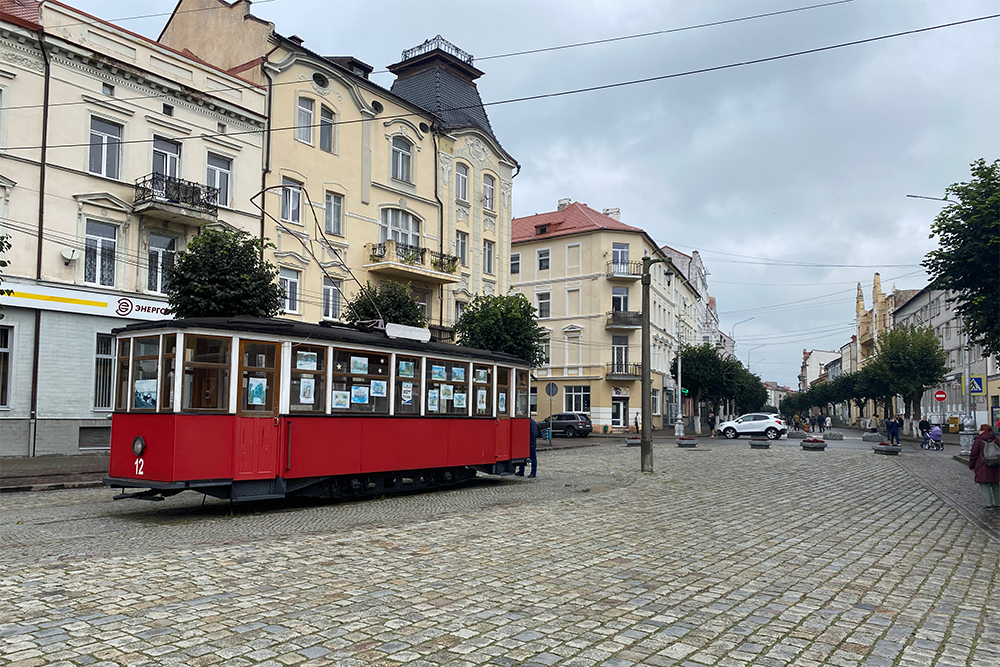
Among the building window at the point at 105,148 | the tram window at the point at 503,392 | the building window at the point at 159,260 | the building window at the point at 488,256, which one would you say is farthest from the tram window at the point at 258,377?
the building window at the point at 488,256

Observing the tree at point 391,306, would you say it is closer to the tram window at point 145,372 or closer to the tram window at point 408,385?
the tram window at point 408,385

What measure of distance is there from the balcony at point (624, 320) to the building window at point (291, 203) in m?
30.1

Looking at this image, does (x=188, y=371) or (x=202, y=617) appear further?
(x=188, y=371)

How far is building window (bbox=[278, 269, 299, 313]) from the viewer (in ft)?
98.9

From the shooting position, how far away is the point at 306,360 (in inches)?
510

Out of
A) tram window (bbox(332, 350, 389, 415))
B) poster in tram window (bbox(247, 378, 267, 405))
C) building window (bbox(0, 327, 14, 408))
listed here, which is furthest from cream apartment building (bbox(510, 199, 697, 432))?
poster in tram window (bbox(247, 378, 267, 405))

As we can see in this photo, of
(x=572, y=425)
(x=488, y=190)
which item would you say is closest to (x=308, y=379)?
(x=488, y=190)

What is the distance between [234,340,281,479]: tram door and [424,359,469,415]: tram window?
3.71 m

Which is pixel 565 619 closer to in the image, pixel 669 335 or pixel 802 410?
pixel 669 335

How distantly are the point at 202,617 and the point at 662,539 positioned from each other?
595cm

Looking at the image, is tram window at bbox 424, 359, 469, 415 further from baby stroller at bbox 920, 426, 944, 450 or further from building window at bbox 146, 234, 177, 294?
baby stroller at bbox 920, 426, 944, 450

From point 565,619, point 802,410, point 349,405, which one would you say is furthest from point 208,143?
point 802,410

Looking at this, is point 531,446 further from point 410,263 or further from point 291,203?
point 410,263

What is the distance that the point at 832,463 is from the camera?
1038 inches
